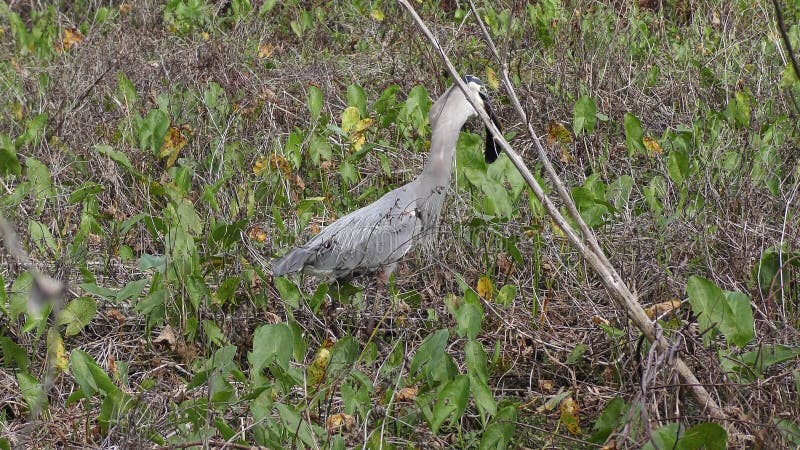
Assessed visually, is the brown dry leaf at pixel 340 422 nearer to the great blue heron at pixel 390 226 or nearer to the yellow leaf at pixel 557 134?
the great blue heron at pixel 390 226

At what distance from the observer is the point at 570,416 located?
2.95m

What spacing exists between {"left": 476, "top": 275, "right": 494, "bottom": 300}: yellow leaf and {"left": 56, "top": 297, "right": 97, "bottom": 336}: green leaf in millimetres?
1313

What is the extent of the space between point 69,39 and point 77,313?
12.7ft

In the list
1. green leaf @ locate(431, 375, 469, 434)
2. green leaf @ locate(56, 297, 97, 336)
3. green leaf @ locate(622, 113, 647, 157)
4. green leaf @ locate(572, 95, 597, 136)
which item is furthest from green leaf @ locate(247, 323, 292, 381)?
green leaf @ locate(572, 95, 597, 136)

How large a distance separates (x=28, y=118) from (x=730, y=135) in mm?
3554

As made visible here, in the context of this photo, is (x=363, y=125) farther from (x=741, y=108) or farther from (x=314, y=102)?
(x=741, y=108)

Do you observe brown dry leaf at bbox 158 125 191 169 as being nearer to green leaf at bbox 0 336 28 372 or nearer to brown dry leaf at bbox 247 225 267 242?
brown dry leaf at bbox 247 225 267 242

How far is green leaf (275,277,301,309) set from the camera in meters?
3.59

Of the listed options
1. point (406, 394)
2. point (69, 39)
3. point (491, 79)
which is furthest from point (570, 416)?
point (69, 39)

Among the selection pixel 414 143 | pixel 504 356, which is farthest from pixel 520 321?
pixel 414 143

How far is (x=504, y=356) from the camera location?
353 centimetres

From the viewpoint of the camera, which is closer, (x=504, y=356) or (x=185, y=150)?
(x=504, y=356)

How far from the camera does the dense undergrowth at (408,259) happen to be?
2947 millimetres

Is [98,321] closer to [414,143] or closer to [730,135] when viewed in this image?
[414,143]
